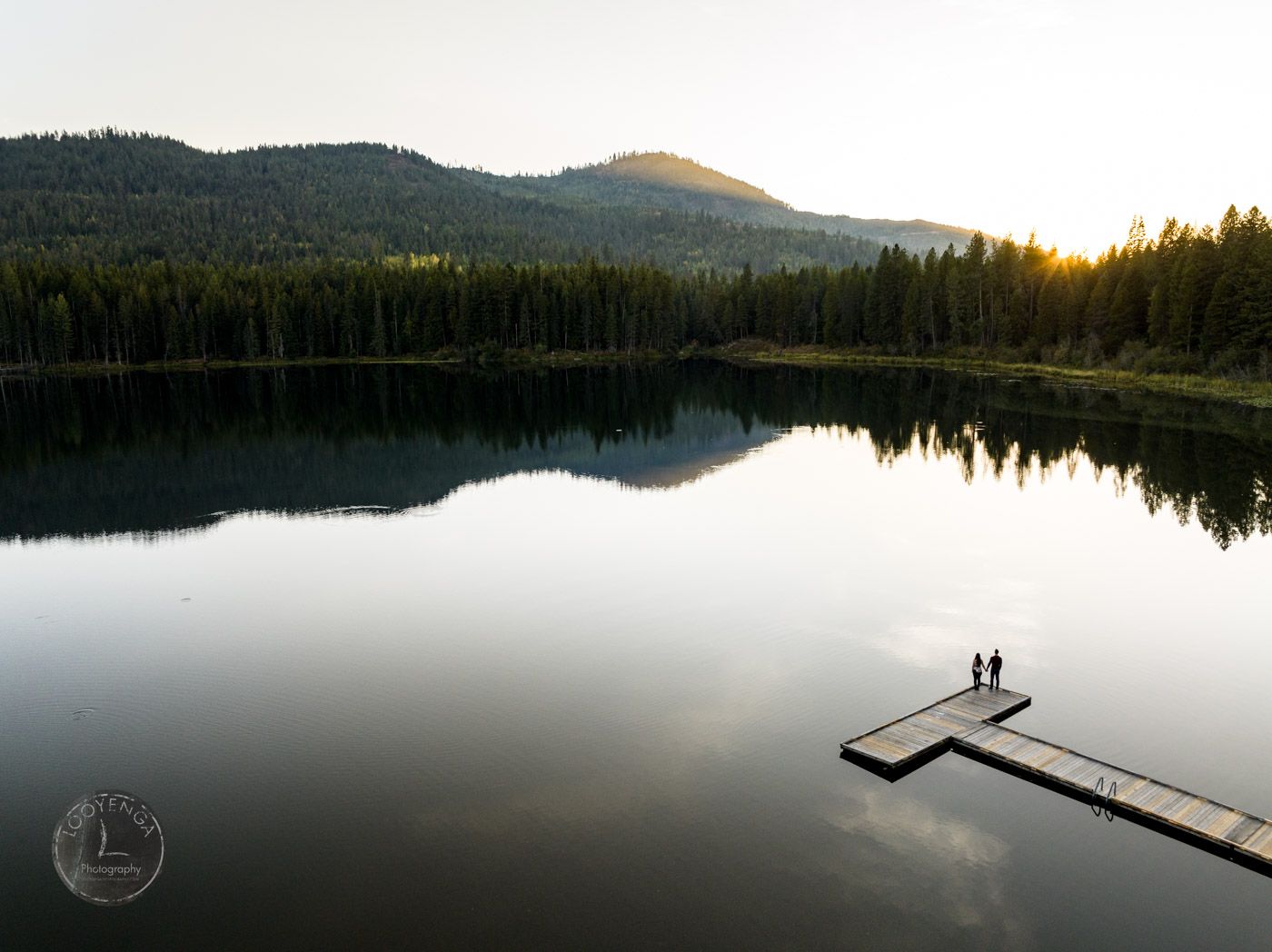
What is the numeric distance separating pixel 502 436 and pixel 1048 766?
58258 millimetres

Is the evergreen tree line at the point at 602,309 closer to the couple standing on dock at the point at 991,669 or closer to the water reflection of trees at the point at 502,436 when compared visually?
the water reflection of trees at the point at 502,436

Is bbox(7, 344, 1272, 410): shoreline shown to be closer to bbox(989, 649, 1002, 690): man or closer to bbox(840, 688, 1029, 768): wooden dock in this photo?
bbox(989, 649, 1002, 690): man

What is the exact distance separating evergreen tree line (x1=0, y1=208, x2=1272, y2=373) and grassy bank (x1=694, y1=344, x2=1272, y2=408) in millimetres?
3199

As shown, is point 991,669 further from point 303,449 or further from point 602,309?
point 602,309

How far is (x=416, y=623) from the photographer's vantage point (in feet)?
99.5

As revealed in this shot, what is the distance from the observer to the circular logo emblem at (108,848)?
16297 mm

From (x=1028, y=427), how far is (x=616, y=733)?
63995 millimetres

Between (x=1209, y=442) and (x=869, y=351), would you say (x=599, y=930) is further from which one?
(x=869, y=351)

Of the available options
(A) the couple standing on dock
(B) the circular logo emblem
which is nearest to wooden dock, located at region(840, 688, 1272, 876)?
(A) the couple standing on dock

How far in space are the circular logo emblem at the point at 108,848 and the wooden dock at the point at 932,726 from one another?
16.1 meters

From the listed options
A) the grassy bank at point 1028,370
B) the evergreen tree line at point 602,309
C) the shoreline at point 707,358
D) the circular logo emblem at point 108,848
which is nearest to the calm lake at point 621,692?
Result: the circular logo emblem at point 108,848

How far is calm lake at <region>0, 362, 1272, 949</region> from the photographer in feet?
52.3

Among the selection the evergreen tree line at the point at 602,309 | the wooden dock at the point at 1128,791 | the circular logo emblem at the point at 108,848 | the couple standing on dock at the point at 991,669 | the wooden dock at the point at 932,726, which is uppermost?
the evergreen tree line at the point at 602,309

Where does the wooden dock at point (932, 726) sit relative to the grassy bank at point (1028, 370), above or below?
below
